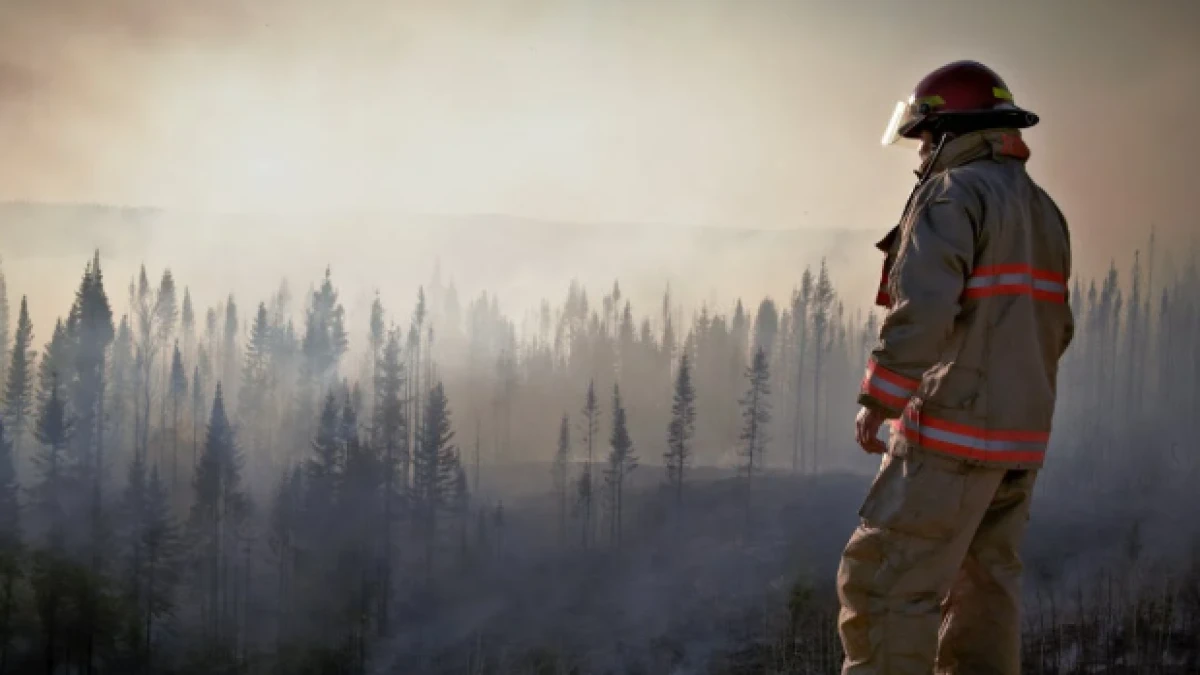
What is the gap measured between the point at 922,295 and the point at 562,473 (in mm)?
65146

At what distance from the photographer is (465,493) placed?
64.7 m

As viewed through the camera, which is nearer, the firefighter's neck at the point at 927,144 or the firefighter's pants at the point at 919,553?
the firefighter's pants at the point at 919,553

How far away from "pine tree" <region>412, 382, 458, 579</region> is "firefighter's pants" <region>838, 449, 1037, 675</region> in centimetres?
5907

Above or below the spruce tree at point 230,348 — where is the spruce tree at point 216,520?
below

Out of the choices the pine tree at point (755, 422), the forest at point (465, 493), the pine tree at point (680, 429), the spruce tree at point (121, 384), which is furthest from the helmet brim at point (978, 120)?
the spruce tree at point (121, 384)

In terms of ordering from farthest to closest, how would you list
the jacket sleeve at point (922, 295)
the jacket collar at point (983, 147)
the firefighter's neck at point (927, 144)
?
the firefighter's neck at point (927, 144) < the jacket collar at point (983, 147) < the jacket sleeve at point (922, 295)

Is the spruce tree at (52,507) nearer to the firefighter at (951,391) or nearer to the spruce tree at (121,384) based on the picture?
the spruce tree at (121,384)

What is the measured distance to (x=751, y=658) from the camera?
4512 cm

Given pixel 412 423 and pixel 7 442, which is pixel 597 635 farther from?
pixel 7 442

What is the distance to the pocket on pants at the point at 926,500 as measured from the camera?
12.8ft

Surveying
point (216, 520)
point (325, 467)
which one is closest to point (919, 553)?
point (325, 467)

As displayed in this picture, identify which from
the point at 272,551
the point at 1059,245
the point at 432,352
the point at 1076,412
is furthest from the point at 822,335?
the point at 1059,245

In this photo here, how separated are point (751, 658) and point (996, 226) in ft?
145

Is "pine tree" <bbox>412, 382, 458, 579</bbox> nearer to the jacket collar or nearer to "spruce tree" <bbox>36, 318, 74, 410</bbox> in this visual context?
"spruce tree" <bbox>36, 318, 74, 410</bbox>
